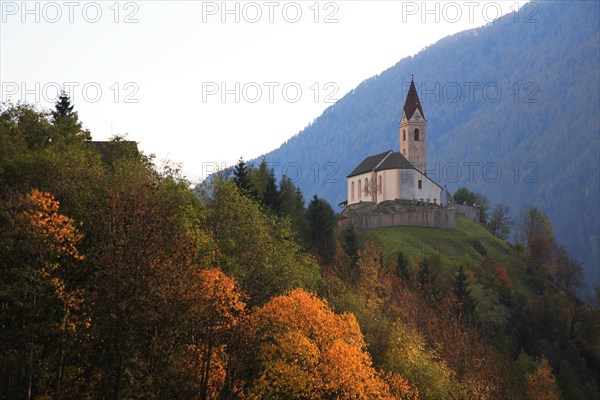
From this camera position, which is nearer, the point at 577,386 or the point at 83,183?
the point at 83,183

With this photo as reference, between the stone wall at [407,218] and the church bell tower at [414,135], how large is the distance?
775 inches

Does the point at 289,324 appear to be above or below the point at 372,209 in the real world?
below

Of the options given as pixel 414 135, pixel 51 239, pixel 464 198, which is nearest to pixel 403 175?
pixel 414 135

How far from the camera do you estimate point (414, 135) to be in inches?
6024

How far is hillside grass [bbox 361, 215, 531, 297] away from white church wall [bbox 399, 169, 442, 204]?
6.73m

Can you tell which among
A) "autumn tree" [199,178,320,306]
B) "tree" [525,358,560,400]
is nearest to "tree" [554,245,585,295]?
"tree" [525,358,560,400]

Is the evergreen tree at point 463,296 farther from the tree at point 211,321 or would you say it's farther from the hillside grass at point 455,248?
the tree at point 211,321

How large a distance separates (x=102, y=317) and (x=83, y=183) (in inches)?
321

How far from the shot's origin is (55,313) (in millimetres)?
33594

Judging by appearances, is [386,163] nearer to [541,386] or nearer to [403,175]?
[403,175]

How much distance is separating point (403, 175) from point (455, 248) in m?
17.5

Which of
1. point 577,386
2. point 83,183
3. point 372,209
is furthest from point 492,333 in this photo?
point 83,183

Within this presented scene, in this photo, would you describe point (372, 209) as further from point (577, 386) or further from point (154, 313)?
point (154, 313)

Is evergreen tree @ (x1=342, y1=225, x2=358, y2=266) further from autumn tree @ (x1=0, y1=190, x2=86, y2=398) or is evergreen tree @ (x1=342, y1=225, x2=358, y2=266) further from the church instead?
autumn tree @ (x1=0, y1=190, x2=86, y2=398)
